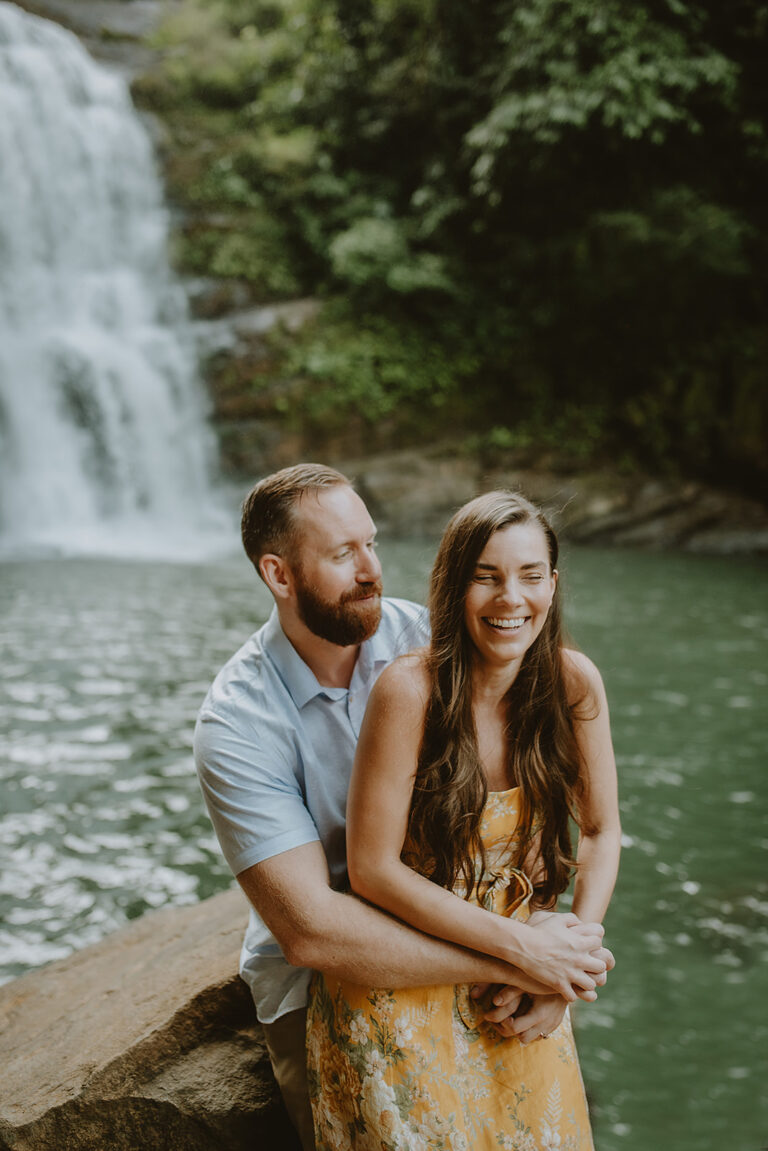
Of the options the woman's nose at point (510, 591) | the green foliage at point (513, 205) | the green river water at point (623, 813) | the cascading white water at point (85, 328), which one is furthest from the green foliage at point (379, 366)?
the woman's nose at point (510, 591)

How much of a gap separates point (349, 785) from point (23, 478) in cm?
1457

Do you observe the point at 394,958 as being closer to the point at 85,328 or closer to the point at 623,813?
the point at 623,813

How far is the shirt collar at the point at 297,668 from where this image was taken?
2066 millimetres

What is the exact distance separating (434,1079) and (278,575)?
3.77 ft

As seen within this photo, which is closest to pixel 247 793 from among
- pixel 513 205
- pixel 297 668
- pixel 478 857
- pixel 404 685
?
pixel 297 668

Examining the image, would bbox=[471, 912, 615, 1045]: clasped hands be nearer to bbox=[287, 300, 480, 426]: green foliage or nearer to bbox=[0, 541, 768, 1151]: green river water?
bbox=[0, 541, 768, 1151]: green river water

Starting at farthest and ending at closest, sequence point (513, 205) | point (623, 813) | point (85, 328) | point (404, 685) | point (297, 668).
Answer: point (85, 328) → point (513, 205) → point (623, 813) → point (297, 668) → point (404, 685)

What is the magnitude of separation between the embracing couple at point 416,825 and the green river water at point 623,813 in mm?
448

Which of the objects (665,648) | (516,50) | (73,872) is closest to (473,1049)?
(73,872)

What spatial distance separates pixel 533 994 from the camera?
5.99 feet

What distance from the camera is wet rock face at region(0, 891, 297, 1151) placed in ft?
7.11

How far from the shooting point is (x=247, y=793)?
1911 millimetres

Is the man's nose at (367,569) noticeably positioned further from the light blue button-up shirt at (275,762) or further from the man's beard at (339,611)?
the light blue button-up shirt at (275,762)

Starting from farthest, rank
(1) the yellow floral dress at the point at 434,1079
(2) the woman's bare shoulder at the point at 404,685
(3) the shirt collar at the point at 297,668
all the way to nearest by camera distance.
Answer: (3) the shirt collar at the point at 297,668 → (2) the woman's bare shoulder at the point at 404,685 → (1) the yellow floral dress at the point at 434,1079
